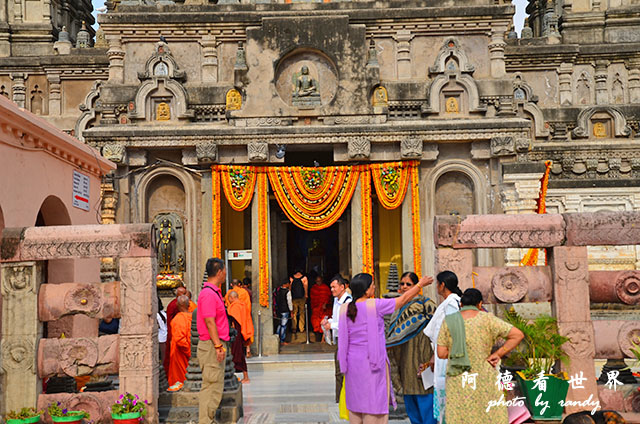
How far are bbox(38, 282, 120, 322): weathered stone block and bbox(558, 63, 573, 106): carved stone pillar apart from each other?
67.2 feet

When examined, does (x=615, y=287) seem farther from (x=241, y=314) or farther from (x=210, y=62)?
(x=210, y=62)

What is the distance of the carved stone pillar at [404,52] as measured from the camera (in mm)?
19047

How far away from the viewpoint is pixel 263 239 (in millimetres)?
17484

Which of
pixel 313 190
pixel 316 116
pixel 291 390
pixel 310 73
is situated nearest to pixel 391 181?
pixel 313 190

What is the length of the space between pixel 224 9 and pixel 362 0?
154 inches

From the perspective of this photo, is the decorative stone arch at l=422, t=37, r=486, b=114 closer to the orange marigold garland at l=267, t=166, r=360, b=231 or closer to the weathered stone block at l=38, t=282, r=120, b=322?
the orange marigold garland at l=267, t=166, r=360, b=231

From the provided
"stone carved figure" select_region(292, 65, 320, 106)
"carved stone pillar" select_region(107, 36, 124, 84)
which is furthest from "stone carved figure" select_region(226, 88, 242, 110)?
"carved stone pillar" select_region(107, 36, 124, 84)

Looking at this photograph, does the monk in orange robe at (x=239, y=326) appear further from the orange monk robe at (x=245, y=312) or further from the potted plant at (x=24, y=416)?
the potted plant at (x=24, y=416)

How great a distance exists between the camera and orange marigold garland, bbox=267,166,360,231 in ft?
58.3

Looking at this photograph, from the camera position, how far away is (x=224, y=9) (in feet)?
63.1

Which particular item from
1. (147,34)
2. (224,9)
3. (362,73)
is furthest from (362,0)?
(147,34)

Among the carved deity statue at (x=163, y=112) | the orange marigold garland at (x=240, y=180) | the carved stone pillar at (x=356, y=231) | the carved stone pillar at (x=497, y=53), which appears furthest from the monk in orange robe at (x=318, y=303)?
the carved stone pillar at (x=497, y=53)

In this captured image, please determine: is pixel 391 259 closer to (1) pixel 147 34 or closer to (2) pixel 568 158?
(2) pixel 568 158

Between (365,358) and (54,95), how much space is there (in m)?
22.1
